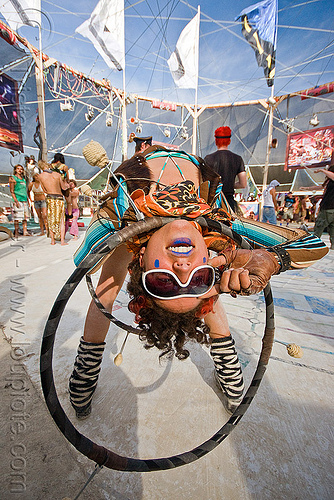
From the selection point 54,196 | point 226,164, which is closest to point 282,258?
point 226,164

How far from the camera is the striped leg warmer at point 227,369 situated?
4.54ft

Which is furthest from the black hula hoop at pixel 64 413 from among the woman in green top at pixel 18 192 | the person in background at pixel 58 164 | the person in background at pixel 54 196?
the woman in green top at pixel 18 192

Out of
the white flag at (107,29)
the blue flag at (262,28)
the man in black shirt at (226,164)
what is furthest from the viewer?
the blue flag at (262,28)

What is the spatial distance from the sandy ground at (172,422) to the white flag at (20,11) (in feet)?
19.1

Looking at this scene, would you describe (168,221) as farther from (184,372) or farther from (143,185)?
(184,372)

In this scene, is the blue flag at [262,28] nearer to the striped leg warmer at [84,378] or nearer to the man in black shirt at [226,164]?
the man in black shirt at [226,164]

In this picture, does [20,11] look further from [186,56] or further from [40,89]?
[186,56]

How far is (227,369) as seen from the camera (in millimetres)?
1411

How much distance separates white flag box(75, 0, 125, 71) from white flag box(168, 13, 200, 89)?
3.47 metres

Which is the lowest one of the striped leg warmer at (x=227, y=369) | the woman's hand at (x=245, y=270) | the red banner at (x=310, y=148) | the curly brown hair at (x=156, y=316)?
the striped leg warmer at (x=227, y=369)

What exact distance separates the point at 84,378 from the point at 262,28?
1357 cm

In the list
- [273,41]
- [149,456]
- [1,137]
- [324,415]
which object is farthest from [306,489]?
[273,41]

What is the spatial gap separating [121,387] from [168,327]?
2.29 feet

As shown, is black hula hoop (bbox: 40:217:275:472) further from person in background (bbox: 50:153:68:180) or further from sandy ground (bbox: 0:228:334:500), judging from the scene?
person in background (bbox: 50:153:68:180)
